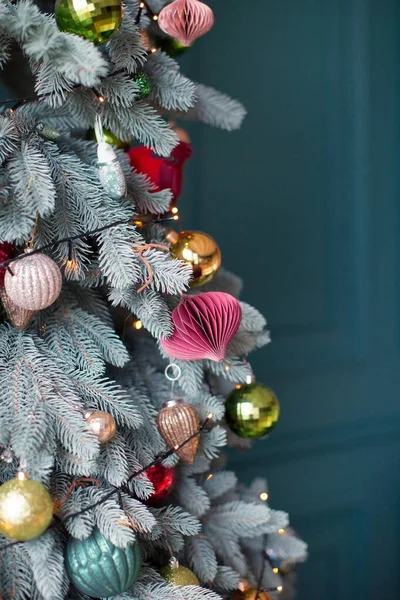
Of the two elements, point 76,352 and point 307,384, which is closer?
point 76,352

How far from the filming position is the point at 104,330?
622mm

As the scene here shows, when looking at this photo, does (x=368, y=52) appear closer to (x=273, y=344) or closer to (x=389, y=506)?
(x=273, y=344)

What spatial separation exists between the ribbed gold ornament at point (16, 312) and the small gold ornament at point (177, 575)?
297mm

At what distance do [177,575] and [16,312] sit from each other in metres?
0.32

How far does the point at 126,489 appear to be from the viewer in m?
0.61

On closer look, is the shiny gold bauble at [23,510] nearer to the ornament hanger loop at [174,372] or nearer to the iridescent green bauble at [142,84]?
the ornament hanger loop at [174,372]

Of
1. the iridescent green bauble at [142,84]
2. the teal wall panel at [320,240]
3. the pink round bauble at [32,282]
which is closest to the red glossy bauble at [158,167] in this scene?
the iridescent green bauble at [142,84]

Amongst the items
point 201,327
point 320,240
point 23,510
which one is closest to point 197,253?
point 201,327

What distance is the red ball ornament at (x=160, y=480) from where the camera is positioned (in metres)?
0.64

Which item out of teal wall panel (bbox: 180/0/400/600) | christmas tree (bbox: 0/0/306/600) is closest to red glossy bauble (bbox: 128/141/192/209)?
christmas tree (bbox: 0/0/306/600)

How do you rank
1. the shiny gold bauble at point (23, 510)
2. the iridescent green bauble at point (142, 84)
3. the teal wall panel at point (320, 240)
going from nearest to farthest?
1. the shiny gold bauble at point (23, 510)
2. the iridescent green bauble at point (142, 84)
3. the teal wall panel at point (320, 240)

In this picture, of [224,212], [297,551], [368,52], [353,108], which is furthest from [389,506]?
[368,52]

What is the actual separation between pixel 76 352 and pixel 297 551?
17.0 inches

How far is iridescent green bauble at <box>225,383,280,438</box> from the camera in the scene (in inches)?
29.1
